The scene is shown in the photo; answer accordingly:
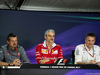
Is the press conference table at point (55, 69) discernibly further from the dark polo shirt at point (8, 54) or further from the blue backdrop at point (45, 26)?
the blue backdrop at point (45, 26)

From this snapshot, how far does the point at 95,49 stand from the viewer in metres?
4.16

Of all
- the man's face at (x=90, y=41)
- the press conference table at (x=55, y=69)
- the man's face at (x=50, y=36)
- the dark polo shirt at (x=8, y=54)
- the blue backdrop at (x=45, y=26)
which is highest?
the blue backdrop at (x=45, y=26)

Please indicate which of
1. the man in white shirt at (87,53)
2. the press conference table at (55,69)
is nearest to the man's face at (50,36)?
the man in white shirt at (87,53)

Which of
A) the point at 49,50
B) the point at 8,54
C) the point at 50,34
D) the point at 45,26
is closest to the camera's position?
the point at 8,54

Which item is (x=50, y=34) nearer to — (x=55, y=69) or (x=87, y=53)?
(x=87, y=53)

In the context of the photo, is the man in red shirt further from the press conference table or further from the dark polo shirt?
the press conference table

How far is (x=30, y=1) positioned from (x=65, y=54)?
1737mm

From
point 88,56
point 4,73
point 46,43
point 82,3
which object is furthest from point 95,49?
point 4,73

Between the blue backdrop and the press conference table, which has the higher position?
the blue backdrop

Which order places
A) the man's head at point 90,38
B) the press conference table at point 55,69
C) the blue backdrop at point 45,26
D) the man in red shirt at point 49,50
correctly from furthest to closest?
the blue backdrop at point 45,26 < the man in red shirt at point 49,50 < the man's head at point 90,38 < the press conference table at point 55,69

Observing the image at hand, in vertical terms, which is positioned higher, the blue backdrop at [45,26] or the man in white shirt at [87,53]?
the blue backdrop at [45,26]

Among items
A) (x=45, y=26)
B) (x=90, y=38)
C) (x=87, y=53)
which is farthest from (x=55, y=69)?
(x=45, y=26)

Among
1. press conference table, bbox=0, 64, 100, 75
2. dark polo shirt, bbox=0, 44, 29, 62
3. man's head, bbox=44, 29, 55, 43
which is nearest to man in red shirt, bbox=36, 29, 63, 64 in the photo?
man's head, bbox=44, 29, 55, 43

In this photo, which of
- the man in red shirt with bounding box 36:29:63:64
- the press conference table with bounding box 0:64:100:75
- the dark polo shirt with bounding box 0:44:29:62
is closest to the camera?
the press conference table with bounding box 0:64:100:75
